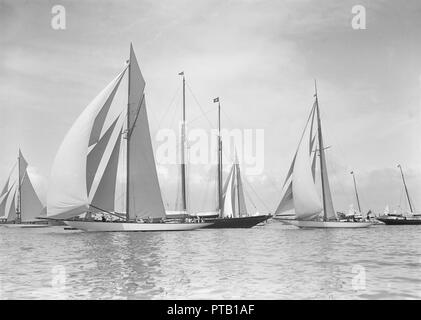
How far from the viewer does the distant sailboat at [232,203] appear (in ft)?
180

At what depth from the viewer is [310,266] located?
615 inches

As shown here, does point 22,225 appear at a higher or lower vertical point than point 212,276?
lower

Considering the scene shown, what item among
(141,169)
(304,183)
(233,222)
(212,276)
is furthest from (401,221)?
(212,276)

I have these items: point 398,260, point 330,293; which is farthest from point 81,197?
point 330,293

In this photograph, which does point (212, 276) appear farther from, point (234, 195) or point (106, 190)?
point (234, 195)

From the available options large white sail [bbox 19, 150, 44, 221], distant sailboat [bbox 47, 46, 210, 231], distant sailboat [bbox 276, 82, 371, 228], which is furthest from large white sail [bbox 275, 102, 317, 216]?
large white sail [bbox 19, 150, 44, 221]

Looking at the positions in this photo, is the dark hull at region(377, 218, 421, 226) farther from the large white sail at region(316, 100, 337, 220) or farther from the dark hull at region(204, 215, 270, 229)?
the large white sail at region(316, 100, 337, 220)

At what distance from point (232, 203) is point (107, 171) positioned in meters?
25.6

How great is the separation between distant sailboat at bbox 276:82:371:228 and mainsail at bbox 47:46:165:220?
13.9m

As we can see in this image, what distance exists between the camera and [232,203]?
57.3m

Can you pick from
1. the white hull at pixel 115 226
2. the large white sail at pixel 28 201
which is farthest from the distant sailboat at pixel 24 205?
the white hull at pixel 115 226

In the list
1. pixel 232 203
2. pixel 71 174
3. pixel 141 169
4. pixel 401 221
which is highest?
pixel 141 169

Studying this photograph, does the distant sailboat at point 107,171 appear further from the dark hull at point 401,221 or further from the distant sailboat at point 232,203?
the dark hull at point 401,221

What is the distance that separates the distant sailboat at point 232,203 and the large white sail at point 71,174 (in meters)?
23.3
